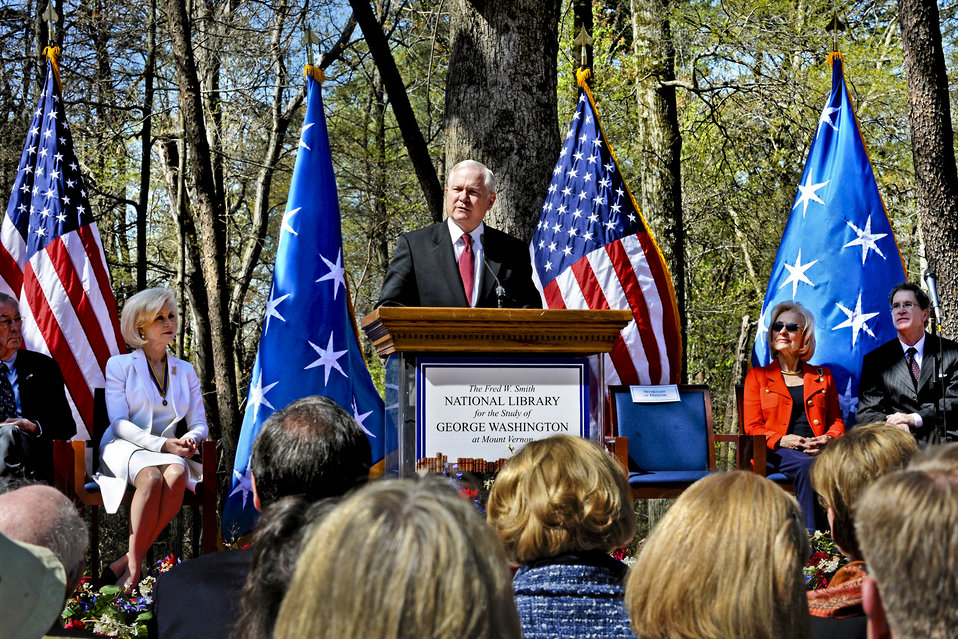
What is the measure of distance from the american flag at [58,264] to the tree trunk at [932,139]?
6.12 meters

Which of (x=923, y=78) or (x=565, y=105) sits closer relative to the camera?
(x=923, y=78)

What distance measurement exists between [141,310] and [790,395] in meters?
3.69

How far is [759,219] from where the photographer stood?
14469 millimetres

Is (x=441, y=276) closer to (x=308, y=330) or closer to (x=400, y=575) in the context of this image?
(x=308, y=330)

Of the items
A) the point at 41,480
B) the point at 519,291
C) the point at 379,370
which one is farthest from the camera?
the point at 379,370

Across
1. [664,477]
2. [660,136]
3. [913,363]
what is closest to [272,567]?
[664,477]

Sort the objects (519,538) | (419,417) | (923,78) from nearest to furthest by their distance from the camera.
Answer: (519,538) → (419,417) → (923,78)

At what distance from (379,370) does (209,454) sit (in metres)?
13.5

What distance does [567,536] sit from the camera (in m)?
2.31

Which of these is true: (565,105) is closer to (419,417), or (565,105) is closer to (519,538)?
(419,417)

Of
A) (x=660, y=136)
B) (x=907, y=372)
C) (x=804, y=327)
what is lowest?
(x=907, y=372)

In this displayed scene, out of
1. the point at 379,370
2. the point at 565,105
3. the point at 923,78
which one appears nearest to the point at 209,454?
the point at 923,78

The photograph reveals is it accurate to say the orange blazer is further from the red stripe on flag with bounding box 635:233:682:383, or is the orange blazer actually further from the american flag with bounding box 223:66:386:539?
the american flag with bounding box 223:66:386:539

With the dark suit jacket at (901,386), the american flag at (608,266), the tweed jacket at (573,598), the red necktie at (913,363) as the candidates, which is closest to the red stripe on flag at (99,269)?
the american flag at (608,266)
